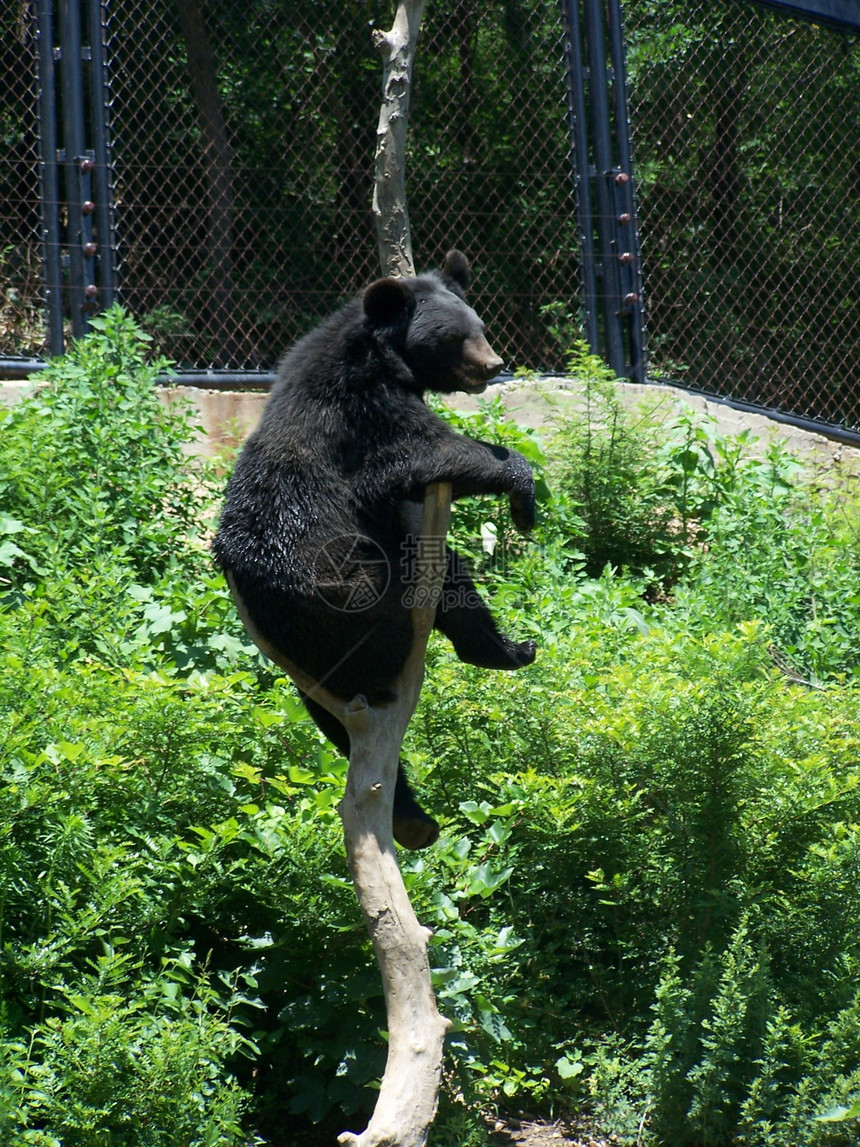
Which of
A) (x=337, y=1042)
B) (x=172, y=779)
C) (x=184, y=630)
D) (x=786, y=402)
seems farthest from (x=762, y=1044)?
(x=786, y=402)

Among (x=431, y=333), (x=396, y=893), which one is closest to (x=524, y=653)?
(x=431, y=333)

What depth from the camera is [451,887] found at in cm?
389

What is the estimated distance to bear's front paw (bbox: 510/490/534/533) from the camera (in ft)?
10.4

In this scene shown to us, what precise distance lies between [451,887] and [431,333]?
1810mm

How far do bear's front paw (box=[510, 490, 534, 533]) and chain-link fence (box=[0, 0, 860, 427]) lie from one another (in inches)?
179

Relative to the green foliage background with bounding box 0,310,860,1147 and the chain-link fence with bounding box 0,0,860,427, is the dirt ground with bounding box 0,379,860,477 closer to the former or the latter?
the chain-link fence with bounding box 0,0,860,427

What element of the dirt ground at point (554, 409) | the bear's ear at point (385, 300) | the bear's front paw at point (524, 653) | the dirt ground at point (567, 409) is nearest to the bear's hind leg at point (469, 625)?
the bear's front paw at point (524, 653)

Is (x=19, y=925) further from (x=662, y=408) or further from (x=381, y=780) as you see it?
(x=662, y=408)

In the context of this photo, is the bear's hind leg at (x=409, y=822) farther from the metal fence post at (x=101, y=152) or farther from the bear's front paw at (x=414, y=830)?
the metal fence post at (x=101, y=152)

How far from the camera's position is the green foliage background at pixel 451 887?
320 cm

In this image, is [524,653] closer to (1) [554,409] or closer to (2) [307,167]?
(1) [554,409]

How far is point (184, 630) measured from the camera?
492 centimetres

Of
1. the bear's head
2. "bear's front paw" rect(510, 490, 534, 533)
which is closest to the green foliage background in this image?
"bear's front paw" rect(510, 490, 534, 533)

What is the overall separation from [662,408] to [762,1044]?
184 inches
